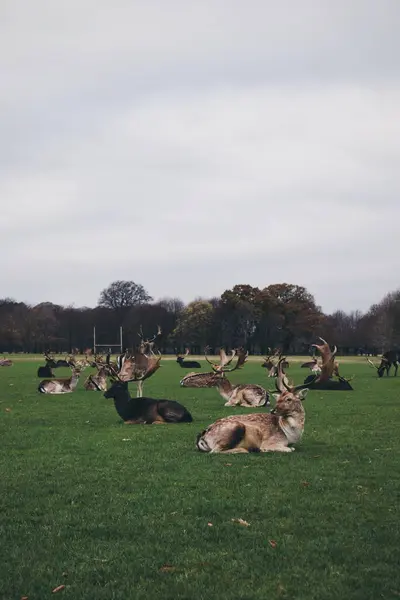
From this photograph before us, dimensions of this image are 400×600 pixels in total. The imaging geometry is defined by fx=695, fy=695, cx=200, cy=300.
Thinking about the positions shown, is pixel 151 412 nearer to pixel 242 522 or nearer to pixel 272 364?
pixel 242 522

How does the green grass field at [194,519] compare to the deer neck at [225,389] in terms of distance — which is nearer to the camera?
the green grass field at [194,519]

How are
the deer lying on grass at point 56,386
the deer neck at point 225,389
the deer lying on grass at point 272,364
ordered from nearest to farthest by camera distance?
the deer neck at point 225,389, the deer lying on grass at point 56,386, the deer lying on grass at point 272,364

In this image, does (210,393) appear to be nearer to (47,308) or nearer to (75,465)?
(75,465)

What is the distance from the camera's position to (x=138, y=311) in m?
125

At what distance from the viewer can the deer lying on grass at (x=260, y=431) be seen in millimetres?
10789

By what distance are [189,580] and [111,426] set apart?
10.1 meters

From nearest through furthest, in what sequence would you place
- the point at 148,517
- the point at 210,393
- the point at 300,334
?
the point at 148,517
the point at 210,393
the point at 300,334

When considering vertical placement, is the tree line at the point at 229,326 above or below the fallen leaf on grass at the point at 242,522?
above

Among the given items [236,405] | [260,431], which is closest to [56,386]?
[236,405]

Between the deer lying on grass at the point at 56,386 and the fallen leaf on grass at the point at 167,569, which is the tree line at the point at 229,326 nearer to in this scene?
the deer lying on grass at the point at 56,386

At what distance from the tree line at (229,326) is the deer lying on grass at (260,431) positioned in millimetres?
74036

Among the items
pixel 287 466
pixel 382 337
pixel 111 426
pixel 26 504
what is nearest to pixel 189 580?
pixel 26 504

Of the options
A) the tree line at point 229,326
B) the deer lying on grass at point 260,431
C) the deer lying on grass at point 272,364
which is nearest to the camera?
the deer lying on grass at point 260,431

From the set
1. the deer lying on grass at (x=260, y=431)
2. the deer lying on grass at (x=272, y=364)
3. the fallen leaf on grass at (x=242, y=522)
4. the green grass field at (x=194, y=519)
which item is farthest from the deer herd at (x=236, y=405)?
the deer lying on grass at (x=272, y=364)
